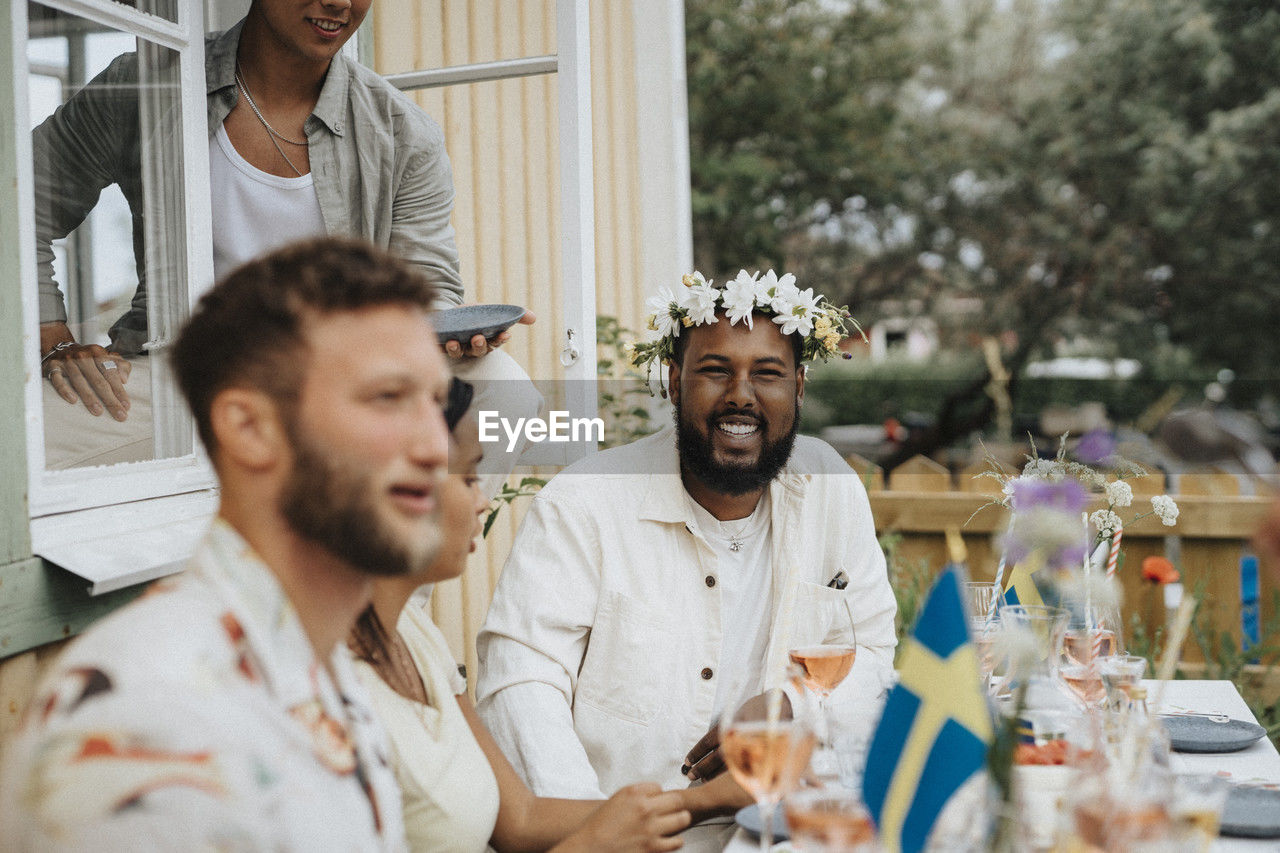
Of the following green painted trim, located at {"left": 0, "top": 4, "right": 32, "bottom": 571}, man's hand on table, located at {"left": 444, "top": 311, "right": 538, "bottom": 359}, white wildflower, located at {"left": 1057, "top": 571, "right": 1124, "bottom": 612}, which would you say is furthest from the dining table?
green painted trim, located at {"left": 0, "top": 4, "right": 32, "bottom": 571}

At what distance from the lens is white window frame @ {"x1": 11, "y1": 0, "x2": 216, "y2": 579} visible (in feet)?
7.37

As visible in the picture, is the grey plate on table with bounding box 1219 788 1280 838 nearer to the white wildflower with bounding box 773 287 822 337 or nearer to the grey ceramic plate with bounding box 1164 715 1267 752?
the grey ceramic plate with bounding box 1164 715 1267 752

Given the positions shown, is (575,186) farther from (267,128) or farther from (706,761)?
(706,761)

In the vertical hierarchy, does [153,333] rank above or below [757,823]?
above

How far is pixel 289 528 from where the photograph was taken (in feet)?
4.25

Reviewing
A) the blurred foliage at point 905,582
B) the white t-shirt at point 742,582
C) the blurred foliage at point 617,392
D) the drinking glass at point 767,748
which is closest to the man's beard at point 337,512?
the drinking glass at point 767,748

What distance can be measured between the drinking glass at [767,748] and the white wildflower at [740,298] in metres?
1.49

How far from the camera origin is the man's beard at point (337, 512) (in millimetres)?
1276

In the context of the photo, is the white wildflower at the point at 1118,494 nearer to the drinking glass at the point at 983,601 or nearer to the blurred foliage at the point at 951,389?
the drinking glass at the point at 983,601

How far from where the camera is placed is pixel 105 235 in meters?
2.71

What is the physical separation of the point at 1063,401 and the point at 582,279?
39.1 ft

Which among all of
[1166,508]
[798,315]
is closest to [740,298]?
[798,315]

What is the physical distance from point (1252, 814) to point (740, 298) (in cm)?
156

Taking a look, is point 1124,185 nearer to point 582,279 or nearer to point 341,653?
point 582,279
